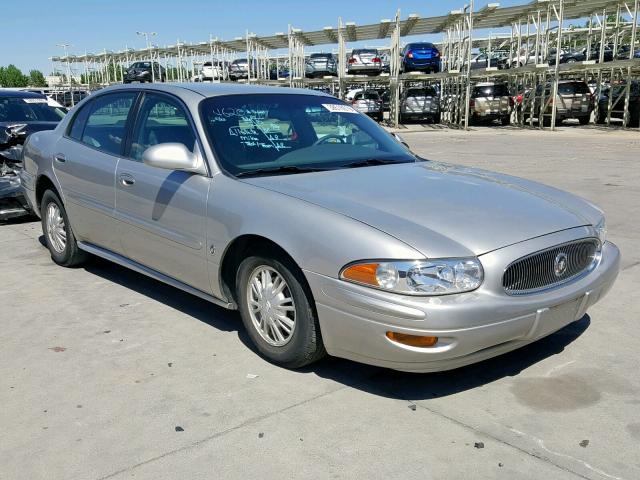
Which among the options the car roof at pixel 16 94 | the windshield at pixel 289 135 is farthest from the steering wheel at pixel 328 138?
the car roof at pixel 16 94

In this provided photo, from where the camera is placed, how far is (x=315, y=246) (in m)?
3.24

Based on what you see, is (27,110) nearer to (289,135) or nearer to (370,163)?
(289,135)

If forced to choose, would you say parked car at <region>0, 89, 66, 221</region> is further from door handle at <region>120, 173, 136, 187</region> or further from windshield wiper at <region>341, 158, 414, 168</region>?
windshield wiper at <region>341, 158, 414, 168</region>

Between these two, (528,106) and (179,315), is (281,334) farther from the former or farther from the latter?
(528,106)

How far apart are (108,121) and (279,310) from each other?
247 centimetres

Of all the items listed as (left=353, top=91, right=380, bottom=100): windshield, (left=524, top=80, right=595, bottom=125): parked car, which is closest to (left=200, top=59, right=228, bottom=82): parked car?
(left=353, top=91, right=380, bottom=100): windshield

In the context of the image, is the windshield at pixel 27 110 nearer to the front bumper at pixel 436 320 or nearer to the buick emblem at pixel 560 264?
the front bumper at pixel 436 320

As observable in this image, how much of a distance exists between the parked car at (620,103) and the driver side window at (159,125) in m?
24.2

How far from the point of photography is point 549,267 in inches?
130

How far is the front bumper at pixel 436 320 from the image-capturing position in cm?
297

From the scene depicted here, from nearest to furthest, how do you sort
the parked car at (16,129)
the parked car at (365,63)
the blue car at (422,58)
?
the parked car at (16,129)
the blue car at (422,58)
the parked car at (365,63)

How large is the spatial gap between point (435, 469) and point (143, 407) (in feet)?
4.87

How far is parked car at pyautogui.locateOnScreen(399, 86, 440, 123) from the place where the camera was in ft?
100

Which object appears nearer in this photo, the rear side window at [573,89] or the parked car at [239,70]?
the rear side window at [573,89]
